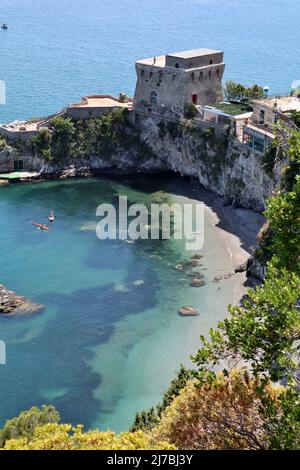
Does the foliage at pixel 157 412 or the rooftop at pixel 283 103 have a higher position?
the rooftop at pixel 283 103

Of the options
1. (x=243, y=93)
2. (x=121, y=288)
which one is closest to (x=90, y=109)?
(x=243, y=93)

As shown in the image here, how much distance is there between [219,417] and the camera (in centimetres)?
2459

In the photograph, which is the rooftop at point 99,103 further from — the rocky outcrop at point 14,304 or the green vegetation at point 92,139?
the rocky outcrop at point 14,304

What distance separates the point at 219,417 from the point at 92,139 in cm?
6333

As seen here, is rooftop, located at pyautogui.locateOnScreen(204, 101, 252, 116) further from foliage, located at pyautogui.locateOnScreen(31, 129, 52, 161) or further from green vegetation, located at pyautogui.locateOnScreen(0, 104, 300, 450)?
green vegetation, located at pyautogui.locateOnScreen(0, 104, 300, 450)

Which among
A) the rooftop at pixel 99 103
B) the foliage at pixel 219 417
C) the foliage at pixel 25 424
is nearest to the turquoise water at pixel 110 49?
the rooftop at pixel 99 103

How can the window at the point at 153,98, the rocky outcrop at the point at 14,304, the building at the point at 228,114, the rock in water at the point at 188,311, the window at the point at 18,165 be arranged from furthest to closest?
the window at the point at 18,165
the window at the point at 153,98
the building at the point at 228,114
the rocky outcrop at the point at 14,304
the rock in water at the point at 188,311

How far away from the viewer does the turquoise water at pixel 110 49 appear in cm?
12006

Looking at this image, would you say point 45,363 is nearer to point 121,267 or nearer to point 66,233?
point 121,267

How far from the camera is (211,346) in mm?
24734

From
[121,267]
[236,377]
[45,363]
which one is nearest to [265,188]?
[121,267]

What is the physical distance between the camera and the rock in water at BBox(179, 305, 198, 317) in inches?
2078

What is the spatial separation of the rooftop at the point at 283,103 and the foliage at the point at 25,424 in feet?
135

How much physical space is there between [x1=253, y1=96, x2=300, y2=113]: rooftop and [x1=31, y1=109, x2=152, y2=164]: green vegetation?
18994 mm
